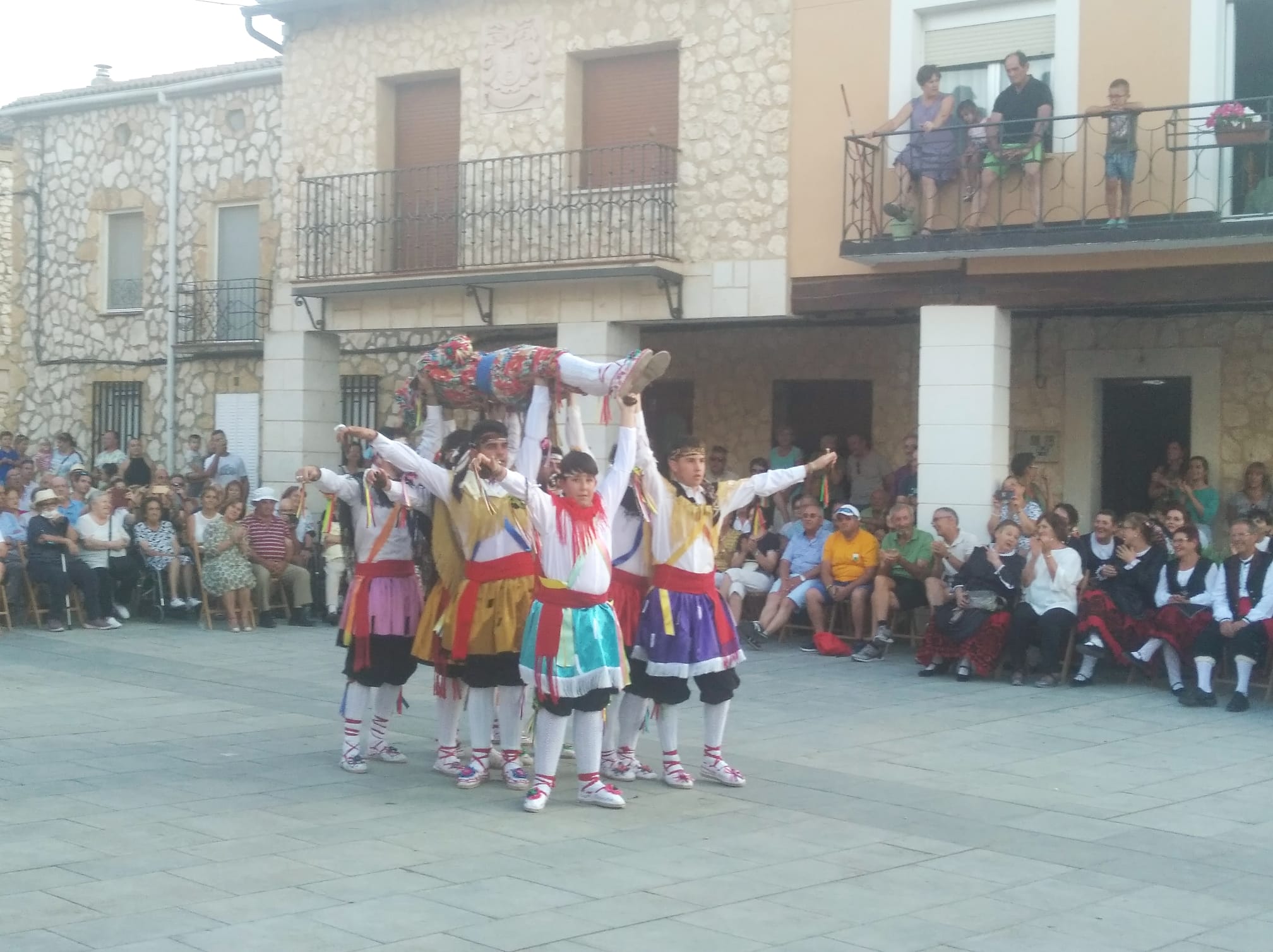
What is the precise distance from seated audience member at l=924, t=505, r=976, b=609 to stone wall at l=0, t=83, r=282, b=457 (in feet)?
32.6

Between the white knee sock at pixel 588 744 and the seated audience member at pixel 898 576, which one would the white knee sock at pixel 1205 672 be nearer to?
the seated audience member at pixel 898 576

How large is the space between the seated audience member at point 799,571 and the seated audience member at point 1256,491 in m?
3.80

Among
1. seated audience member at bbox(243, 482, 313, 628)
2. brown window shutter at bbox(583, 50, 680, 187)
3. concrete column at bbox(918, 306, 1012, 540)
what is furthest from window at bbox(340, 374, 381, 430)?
concrete column at bbox(918, 306, 1012, 540)

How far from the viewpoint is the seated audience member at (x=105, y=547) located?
608 inches

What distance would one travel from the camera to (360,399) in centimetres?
2033

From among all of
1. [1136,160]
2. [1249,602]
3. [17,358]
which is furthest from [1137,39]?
[17,358]

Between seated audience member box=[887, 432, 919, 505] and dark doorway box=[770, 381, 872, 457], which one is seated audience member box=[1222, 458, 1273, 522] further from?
dark doorway box=[770, 381, 872, 457]

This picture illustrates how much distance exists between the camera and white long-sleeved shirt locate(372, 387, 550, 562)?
7.77 m

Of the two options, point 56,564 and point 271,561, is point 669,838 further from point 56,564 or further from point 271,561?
point 56,564

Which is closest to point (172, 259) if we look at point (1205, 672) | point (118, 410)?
point (118, 410)

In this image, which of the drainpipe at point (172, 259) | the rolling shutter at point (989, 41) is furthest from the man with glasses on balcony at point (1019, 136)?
the drainpipe at point (172, 259)

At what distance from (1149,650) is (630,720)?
5.36 meters

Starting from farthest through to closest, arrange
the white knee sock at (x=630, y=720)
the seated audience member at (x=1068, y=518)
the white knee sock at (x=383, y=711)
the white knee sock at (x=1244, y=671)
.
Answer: the seated audience member at (x=1068, y=518)
the white knee sock at (x=1244, y=671)
the white knee sock at (x=383, y=711)
the white knee sock at (x=630, y=720)

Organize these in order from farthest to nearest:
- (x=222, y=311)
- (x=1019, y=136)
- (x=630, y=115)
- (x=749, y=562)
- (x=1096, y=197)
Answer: (x=222, y=311)
(x=630, y=115)
(x=749, y=562)
(x=1019, y=136)
(x=1096, y=197)
